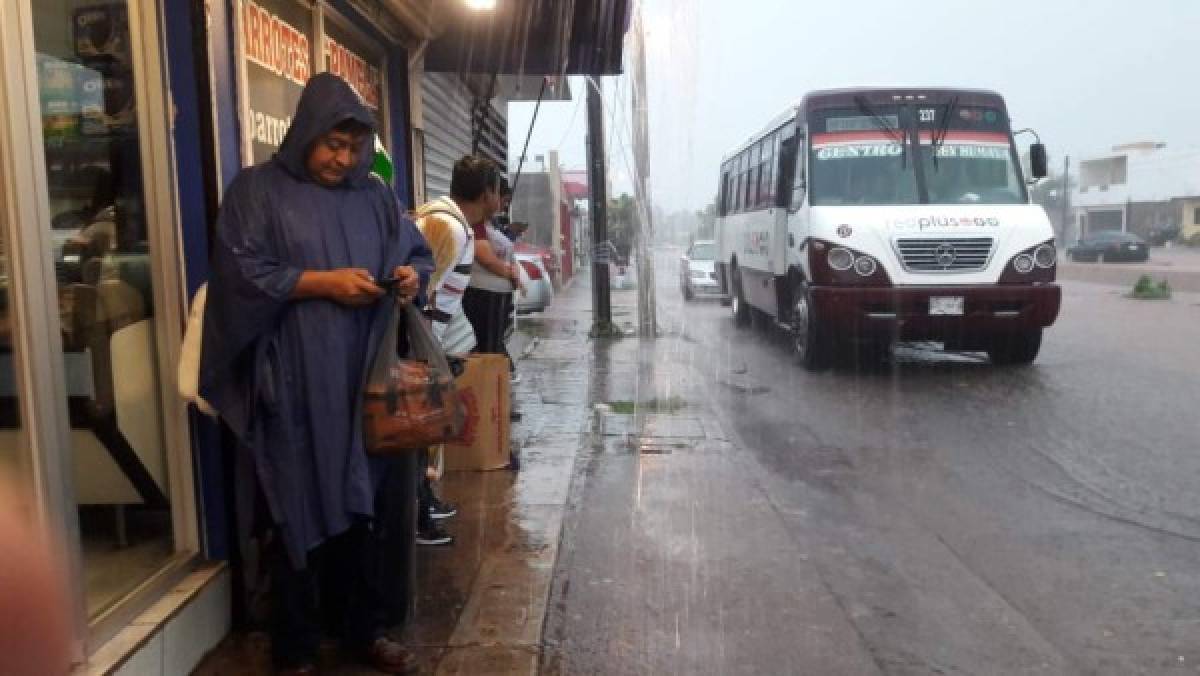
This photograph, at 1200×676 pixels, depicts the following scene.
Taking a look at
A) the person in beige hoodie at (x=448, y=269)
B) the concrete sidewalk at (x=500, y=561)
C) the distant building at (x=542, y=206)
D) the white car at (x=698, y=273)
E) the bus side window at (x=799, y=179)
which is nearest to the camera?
the concrete sidewalk at (x=500, y=561)

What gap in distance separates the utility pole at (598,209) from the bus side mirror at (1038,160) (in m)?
5.28

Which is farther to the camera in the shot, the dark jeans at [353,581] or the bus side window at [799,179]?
the bus side window at [799,179]

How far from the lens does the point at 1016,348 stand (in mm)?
10320

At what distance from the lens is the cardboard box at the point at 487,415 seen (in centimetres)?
546

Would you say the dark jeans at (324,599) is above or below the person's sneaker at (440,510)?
above

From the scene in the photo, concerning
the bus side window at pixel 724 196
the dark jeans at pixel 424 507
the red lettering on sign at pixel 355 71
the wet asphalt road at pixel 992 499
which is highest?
the red lettering on sign at pixel 355 71

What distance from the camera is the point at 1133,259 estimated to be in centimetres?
4075

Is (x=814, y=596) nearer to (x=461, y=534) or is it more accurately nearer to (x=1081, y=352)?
(x=461, y=534)

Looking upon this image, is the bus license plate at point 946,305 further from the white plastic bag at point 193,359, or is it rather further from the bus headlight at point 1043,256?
the white plastic bag at point 193,359

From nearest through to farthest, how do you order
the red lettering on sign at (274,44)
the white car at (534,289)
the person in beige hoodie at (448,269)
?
the red lettering on sign at (274,44) < the person in beige hoodie at (448,269) < the white car at (534,289)

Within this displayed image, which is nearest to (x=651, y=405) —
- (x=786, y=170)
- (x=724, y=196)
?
(x=786, y=170)

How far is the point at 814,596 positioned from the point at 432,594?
153 centimetres

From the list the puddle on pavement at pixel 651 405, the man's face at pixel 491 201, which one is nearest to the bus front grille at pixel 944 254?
the puddle on pavement at pixel 651 405

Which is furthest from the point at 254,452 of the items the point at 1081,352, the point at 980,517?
the point at 1081,352
